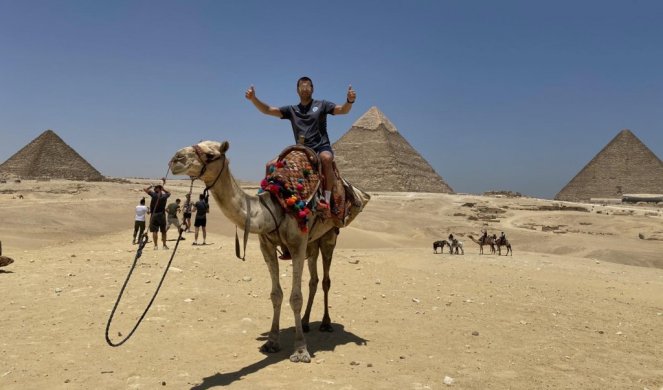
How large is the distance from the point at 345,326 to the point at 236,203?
103 inches

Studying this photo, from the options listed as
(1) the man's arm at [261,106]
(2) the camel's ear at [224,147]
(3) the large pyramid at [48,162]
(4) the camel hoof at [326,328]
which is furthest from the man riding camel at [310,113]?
(3) the large pyramid at [48,162]

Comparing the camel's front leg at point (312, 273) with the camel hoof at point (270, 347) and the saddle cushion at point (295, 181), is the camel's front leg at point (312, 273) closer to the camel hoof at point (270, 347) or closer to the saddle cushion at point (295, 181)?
the camel hoof at point (270, 347)

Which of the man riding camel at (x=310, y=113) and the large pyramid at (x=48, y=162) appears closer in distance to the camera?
the man riding camel at (x=310, y=113)

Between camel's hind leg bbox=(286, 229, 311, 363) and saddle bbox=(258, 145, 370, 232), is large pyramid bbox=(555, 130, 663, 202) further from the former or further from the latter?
camel's hind leg bbox=(286, 229, 311, 363)

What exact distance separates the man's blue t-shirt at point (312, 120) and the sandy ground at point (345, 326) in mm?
2296

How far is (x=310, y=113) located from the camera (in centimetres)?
538

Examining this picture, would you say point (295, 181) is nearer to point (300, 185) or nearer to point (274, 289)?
point (300, 185)

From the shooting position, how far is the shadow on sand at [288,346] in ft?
13.6

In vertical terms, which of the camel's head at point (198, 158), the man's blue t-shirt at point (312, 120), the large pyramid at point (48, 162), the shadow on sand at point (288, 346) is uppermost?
the large pyramid at point (48, 162)

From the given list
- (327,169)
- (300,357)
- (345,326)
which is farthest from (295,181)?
(345,326)

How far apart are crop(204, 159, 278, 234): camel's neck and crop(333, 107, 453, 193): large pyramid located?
8170 centimetres

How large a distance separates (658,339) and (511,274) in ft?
14.7

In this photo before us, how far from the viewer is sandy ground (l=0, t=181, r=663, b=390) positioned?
433 cm

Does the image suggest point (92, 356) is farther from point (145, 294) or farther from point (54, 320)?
point (145, 294)
